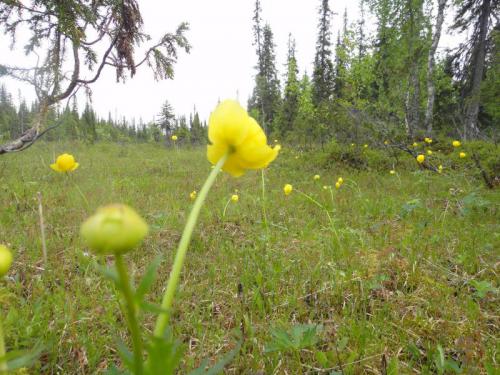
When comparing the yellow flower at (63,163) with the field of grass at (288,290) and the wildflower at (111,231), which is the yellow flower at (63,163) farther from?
the wildflower at (111,231)

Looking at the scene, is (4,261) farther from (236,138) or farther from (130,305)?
(236,138)

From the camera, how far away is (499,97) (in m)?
10.3

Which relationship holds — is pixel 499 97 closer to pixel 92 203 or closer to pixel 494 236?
pixel 494 236

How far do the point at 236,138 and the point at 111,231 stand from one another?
316mm

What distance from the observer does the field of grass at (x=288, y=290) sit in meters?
1.26

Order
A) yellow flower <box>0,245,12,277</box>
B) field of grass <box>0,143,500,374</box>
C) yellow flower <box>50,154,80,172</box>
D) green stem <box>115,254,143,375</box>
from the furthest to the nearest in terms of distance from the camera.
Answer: yellow flower <box>50,154,80,172</box>
field of grass <box>0,143,500,374</box>
yellow flower <box>0,245,12,277</box>
green stem <box>115,254,143,375</box>

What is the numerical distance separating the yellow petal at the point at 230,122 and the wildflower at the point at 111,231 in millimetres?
285

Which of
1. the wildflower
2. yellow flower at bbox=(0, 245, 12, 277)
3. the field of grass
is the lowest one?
the field of grass

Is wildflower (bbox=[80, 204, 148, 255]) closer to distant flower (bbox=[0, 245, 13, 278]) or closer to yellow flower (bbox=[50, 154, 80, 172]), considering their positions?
distant flower (bbox=[0, 245, 13, 278])

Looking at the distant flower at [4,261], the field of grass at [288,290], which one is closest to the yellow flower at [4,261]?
the distant flower at [4,261]

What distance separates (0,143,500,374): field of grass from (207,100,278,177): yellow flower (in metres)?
0.39

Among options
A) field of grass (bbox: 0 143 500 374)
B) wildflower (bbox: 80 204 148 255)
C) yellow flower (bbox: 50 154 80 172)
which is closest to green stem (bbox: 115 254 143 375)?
wildflower (bbox: 80 204 148 255)

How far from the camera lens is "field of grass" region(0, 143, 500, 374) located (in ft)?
4.14

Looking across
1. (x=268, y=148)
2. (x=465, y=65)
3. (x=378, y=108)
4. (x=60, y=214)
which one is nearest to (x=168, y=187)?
(x=60, y=214)
